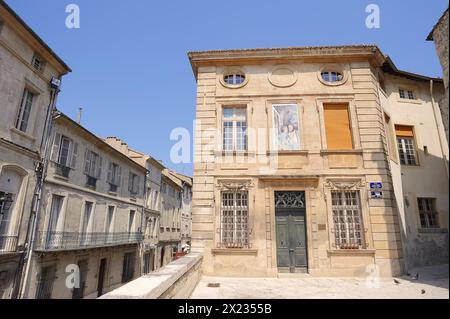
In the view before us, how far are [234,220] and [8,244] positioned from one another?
31.7ft

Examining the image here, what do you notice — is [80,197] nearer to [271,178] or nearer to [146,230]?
[146,230]

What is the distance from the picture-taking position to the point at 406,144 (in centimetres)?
1312

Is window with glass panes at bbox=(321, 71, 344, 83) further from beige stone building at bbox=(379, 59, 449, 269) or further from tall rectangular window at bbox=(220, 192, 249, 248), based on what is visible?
tall rectangular window at bbox=(220, 192, 249, 248)

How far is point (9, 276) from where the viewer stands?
38.6 feet

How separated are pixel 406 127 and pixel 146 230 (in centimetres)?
2251

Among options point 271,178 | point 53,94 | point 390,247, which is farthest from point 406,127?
point 53,94

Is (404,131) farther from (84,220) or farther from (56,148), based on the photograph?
(84,220)

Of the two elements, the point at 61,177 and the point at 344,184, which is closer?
the point at 344,184

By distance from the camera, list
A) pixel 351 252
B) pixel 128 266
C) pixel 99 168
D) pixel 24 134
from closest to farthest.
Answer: pixel 351 252 → pixel 24 134 → pixel 99 168 → pixel 128 266

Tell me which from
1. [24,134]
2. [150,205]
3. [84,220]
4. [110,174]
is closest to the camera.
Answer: [24,134]

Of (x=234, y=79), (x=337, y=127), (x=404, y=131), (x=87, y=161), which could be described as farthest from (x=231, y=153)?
(x=87, y=161)

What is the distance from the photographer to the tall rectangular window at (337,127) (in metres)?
10.8
